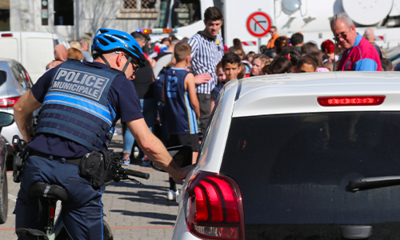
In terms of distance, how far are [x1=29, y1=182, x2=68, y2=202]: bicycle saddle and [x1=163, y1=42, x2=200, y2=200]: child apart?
164 inches

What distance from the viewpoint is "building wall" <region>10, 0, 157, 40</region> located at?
2702cm

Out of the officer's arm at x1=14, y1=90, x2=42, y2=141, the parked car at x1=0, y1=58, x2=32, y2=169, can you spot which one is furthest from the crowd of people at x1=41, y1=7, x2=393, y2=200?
the officer's arm at x1=14, y1=90, x2=42, y2=141

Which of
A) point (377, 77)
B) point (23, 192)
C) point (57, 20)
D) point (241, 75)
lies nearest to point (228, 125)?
point (377, 77)

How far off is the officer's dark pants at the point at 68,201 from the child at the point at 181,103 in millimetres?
4028

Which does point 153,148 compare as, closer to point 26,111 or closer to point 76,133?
point 76,133

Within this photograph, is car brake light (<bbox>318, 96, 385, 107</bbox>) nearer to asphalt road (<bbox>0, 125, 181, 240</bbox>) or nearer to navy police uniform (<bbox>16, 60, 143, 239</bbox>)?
navy police uniform (<bbox>16, 60, 143, 239</bbox>)

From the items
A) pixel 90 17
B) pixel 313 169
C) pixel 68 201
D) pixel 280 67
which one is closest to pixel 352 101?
pixel 313 169

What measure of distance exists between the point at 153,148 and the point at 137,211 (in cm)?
352

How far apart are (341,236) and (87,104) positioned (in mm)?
1408

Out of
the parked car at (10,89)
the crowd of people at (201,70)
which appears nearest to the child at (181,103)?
the crowd of people at (201,70)

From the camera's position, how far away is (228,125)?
8.21ft

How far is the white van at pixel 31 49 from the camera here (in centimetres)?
1422

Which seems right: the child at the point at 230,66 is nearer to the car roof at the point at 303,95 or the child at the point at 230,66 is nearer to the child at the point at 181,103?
the child at the point at 181,103

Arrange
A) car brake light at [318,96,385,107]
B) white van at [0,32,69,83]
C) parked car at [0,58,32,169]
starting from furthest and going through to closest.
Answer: white van at [0,32,69,83] < parked car at [0,58,32,169] < car brake light at [318,96,385,107]
